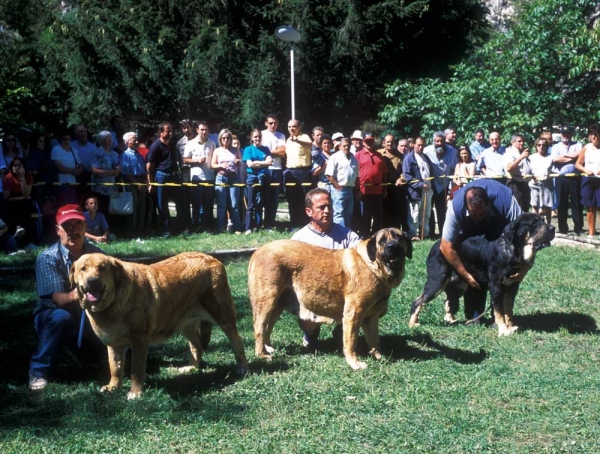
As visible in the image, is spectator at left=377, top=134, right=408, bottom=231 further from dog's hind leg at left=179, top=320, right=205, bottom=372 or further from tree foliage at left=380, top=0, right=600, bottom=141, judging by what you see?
dog's hind leg at left=179, top=320, right=205, bottom=372

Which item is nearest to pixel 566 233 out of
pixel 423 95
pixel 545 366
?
pixel 423 95

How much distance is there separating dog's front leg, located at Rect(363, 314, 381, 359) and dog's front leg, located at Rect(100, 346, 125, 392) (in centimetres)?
225

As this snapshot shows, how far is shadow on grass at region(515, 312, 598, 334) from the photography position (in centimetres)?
864

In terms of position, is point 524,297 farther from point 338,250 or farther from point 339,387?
point 339,387

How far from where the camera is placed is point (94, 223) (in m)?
12.6

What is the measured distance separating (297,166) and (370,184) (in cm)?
144

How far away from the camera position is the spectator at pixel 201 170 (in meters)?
15.1

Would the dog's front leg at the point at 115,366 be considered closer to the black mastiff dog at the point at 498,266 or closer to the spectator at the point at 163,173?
the black mastiff dog at the point at 498,266

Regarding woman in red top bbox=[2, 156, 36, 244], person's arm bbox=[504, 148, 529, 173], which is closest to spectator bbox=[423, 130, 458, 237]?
person's arm bbox=[504, 148, 529, 173]

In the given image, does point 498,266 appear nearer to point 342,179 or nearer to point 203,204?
point 342,179

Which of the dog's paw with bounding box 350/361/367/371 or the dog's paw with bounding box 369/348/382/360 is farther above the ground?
the dog's paw with bounding box 369/348/382/360

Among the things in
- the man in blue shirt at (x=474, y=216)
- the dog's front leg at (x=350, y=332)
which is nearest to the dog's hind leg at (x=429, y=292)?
the man in blue shirt at (x=474, y=216)

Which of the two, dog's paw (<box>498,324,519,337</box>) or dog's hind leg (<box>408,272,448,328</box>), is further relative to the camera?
dog's hind leg (<box>408,272,448,328</box>)

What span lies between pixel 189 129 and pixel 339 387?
9.95m
